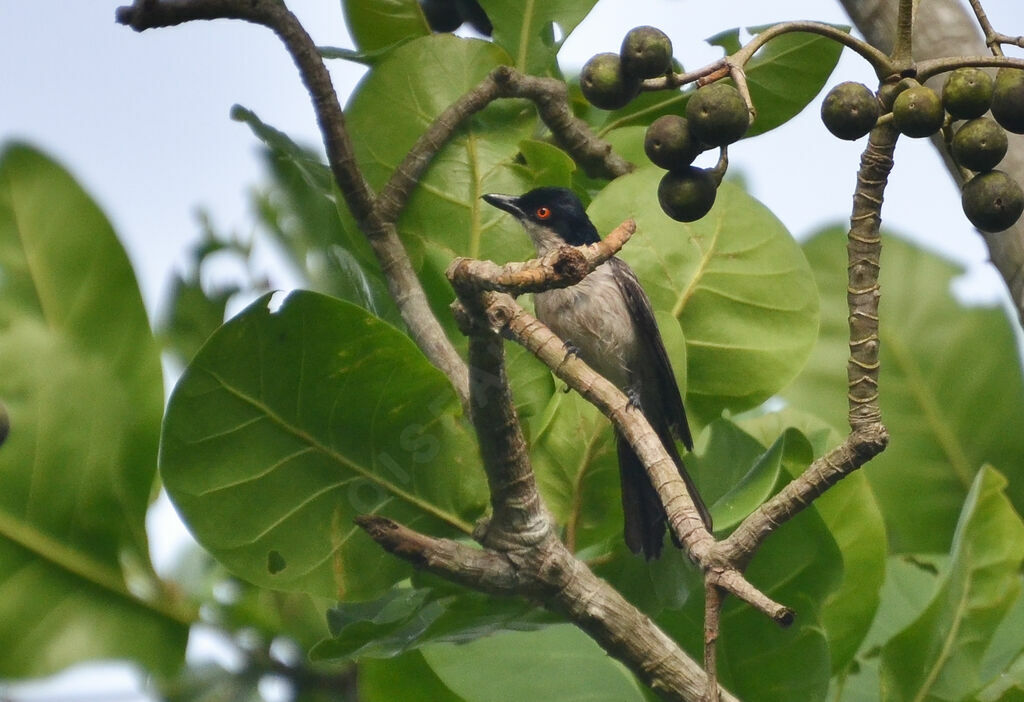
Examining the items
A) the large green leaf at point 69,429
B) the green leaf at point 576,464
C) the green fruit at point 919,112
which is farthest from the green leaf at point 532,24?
the green fruit at point 919,112

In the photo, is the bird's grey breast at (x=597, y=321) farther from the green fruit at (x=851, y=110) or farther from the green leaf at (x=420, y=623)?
the green fruit at (x=851, y=110)

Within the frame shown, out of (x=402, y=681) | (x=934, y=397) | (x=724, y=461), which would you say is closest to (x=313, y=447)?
(x=402, y=681)

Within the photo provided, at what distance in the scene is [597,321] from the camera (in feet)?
14.9

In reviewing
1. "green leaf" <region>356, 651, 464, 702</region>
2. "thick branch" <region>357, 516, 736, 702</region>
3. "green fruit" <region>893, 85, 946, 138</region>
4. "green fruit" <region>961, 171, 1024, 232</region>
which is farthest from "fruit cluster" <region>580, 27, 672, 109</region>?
"green leaf" <region>356, 651, 464, 702</region>

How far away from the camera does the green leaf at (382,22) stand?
3.20m

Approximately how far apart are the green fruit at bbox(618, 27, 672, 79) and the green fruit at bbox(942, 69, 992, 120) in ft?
1.50

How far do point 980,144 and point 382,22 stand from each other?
5.68 ft

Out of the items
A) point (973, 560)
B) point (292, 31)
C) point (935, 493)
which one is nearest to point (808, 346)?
point (973, 560)

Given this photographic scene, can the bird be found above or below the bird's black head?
below

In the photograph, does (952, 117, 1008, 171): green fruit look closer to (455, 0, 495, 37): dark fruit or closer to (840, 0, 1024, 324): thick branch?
(840, 0, 1024, 324): thick branch

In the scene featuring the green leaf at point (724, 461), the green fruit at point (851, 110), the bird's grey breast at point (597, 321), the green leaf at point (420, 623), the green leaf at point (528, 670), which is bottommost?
the green leaf at point (528, 670)

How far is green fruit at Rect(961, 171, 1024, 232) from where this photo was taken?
1966 mm

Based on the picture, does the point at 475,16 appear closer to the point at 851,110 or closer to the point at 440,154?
the point at 440,154

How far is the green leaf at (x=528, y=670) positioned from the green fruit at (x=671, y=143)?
1.30 metres
